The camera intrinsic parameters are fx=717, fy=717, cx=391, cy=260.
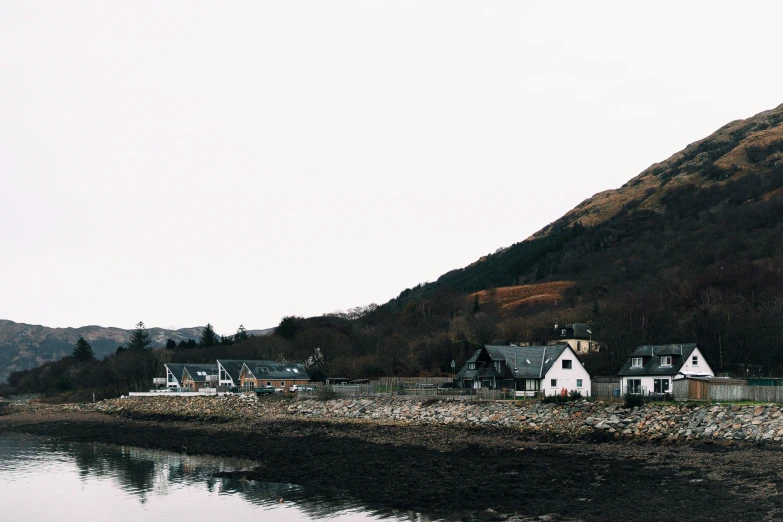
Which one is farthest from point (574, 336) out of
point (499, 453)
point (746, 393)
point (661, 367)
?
point (499, 453)

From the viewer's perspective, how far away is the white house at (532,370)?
65938 mm

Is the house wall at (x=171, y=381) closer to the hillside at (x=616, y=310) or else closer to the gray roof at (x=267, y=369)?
the hillside at (x=616, y=310)

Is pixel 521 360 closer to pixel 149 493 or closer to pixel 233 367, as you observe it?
pixel 149 493

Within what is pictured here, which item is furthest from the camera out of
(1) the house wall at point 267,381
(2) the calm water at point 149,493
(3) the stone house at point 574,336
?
(3) the stone house at point 574,336

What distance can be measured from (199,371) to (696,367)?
74088 millimetres

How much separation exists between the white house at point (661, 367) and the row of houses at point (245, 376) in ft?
156

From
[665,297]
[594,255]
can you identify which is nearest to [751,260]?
[665,297]

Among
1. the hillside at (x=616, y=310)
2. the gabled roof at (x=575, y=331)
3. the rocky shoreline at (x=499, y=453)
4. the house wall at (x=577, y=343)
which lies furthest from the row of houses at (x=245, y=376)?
the gabled roof at (x=575, y=331)

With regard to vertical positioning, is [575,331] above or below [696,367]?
above

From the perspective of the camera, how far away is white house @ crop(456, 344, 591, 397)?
65.9 m

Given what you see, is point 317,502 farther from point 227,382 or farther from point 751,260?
point 751,260

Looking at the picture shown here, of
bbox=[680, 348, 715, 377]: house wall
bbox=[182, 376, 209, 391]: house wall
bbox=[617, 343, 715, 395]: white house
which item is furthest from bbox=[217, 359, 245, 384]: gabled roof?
bbox=[680, 348, 715, 377]: house wall

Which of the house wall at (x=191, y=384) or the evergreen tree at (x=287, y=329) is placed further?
the evergreen tree at (x=287, y=329)

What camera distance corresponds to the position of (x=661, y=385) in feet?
201
